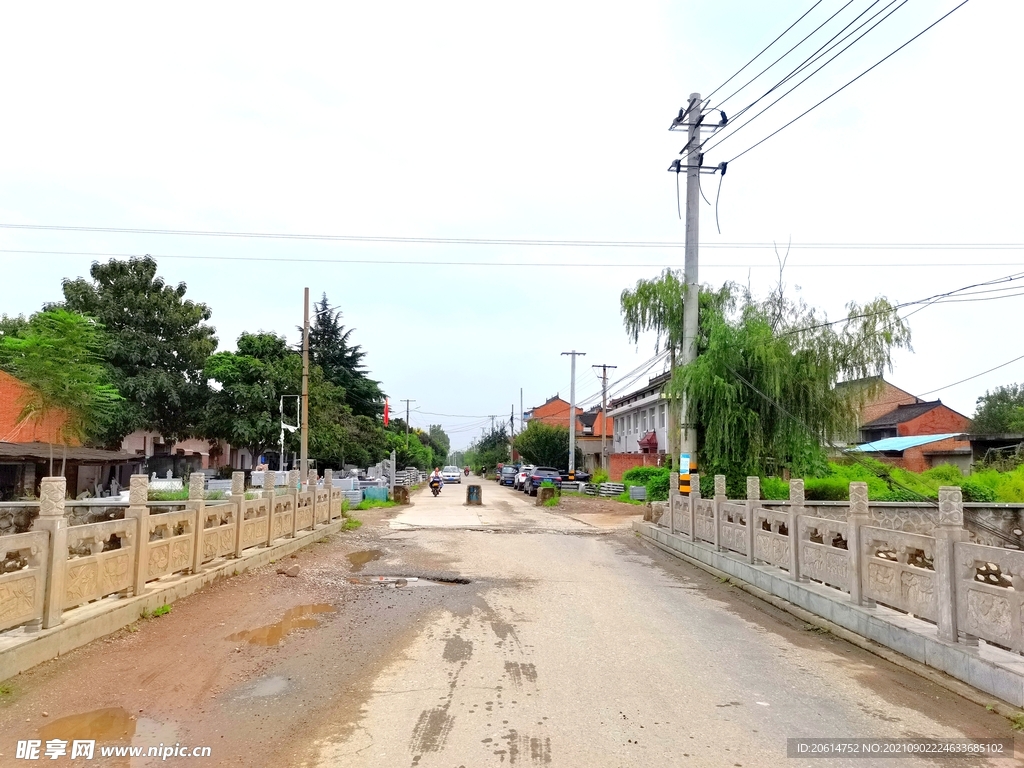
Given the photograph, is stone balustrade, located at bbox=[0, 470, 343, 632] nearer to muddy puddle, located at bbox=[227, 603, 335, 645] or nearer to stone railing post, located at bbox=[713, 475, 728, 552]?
muddy puddle, located at bbox=[227, 603, 335, 645]

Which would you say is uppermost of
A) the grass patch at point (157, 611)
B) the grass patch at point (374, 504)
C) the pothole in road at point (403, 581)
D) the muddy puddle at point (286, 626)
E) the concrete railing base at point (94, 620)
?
the concrete railing base at point (94, 620)

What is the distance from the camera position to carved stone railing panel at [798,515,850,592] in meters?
8.53

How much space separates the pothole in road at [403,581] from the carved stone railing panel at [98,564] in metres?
3.93

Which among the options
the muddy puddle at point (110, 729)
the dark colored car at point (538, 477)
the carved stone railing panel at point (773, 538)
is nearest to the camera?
the muddy puddle at point (110, 729)

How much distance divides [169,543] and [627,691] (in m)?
6.23

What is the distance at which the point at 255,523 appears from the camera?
1288cm

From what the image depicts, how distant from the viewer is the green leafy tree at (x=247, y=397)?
1394 inches

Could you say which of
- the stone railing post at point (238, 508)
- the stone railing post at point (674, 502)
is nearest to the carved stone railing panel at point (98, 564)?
the stone railing post at point (238, 508)

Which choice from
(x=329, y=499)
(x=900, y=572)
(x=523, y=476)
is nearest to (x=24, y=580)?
(x=900, y=572)

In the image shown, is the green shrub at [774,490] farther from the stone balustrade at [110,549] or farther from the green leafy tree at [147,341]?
the green leafy tree at [147,341]

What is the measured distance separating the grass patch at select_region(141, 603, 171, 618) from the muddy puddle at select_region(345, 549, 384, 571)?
4.61 metres

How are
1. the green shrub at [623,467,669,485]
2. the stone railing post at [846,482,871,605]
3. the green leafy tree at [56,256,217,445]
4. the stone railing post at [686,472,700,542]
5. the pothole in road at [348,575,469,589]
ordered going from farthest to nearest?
the green shrub at [623,467,669,485]
the green leafy tree at [56,256,217,445]
the stone railing post at [686,472,700,542]
the pothole in road at [348,575,469,589]
the stone railing post at [846,482,871,605]

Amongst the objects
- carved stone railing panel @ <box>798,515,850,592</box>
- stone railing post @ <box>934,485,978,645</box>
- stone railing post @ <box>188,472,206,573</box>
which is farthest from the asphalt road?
stone railing post @ <box>188,472,206,573</box>

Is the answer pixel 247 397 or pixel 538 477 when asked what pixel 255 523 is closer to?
pixel 247 397
